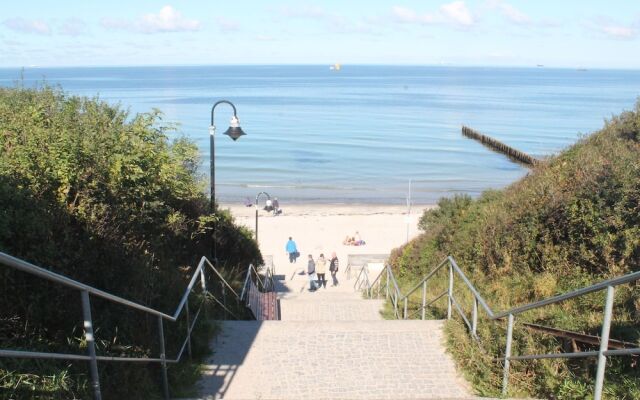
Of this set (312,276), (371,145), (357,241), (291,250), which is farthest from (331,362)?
(371,145)

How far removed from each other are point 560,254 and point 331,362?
448 centimetres

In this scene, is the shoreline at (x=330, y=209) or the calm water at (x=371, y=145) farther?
the calm water at (x=371, y=145)

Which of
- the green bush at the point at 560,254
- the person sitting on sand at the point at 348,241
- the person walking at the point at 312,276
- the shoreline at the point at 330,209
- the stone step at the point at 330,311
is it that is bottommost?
the person sitting on sand at the point at 348,241

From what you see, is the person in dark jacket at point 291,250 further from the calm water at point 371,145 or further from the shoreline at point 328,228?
the calm water at point 371,145

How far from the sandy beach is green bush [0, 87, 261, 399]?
1403cm

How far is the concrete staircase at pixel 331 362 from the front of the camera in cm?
526

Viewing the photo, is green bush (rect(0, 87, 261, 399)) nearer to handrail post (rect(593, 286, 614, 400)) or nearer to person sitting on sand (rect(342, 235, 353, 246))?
handrail post (rect(593, 286, 614, 400))

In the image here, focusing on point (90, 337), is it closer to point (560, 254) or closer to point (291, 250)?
point (560, 254)

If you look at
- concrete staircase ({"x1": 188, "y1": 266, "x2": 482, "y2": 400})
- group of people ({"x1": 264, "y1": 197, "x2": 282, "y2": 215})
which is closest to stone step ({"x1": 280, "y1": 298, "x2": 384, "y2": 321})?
concrete staircase ({"x1": 188, "y1": 266, "x2": 482, "y2": 400})

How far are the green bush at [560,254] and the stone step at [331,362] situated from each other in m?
0.35

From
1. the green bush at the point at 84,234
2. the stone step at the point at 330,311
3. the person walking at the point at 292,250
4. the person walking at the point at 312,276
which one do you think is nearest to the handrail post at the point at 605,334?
the green bush at the point at 84,234

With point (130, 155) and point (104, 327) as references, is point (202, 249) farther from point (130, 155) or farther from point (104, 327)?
point (104, 327)

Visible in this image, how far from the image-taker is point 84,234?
5.75 meters

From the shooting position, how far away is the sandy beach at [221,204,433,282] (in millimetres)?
26062
